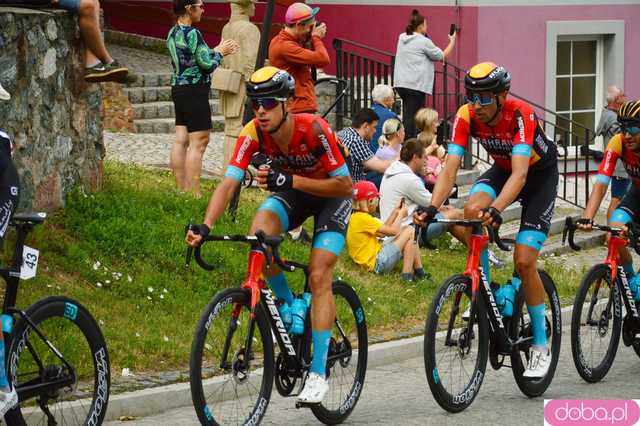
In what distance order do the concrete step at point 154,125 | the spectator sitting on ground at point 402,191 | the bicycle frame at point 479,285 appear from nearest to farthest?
the bicycle frame at point 479,285, the spectator sitting on ground at point 402,191, the concrete step at point 154,125

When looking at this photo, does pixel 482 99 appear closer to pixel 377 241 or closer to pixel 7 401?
pixel 7 401

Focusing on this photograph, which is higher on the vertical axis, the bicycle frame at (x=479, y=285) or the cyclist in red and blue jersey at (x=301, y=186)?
the cyclist in red and blue jersey at (x=301, y=186)

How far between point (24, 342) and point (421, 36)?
10864 mm

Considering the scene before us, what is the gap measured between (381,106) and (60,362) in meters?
9.14

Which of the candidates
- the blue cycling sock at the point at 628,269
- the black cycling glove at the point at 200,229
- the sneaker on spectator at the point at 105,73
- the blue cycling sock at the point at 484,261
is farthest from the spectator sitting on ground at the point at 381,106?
the black cycling glove at the point at 200,229

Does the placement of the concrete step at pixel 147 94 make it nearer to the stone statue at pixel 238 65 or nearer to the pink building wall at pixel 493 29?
the pink building wall at pixel 493 29

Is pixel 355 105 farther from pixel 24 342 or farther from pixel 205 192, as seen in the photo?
pixel 24 342

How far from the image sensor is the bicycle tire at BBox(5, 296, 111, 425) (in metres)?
6.90

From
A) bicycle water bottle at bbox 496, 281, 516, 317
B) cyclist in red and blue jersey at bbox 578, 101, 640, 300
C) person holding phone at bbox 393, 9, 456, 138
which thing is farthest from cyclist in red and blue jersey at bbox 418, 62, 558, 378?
person holding phone at bbox 393, 9, 456, 138

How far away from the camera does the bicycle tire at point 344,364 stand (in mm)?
8102

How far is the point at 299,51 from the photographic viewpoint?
13.6 metres

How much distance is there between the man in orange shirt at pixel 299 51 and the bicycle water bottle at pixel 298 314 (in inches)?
232

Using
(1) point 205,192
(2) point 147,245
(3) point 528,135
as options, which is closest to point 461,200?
(1) point 205,192

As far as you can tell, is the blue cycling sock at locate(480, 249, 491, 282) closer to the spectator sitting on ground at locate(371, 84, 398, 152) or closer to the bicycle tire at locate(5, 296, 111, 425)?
the bicycle tire at locate(5, 296, 111, 425)
